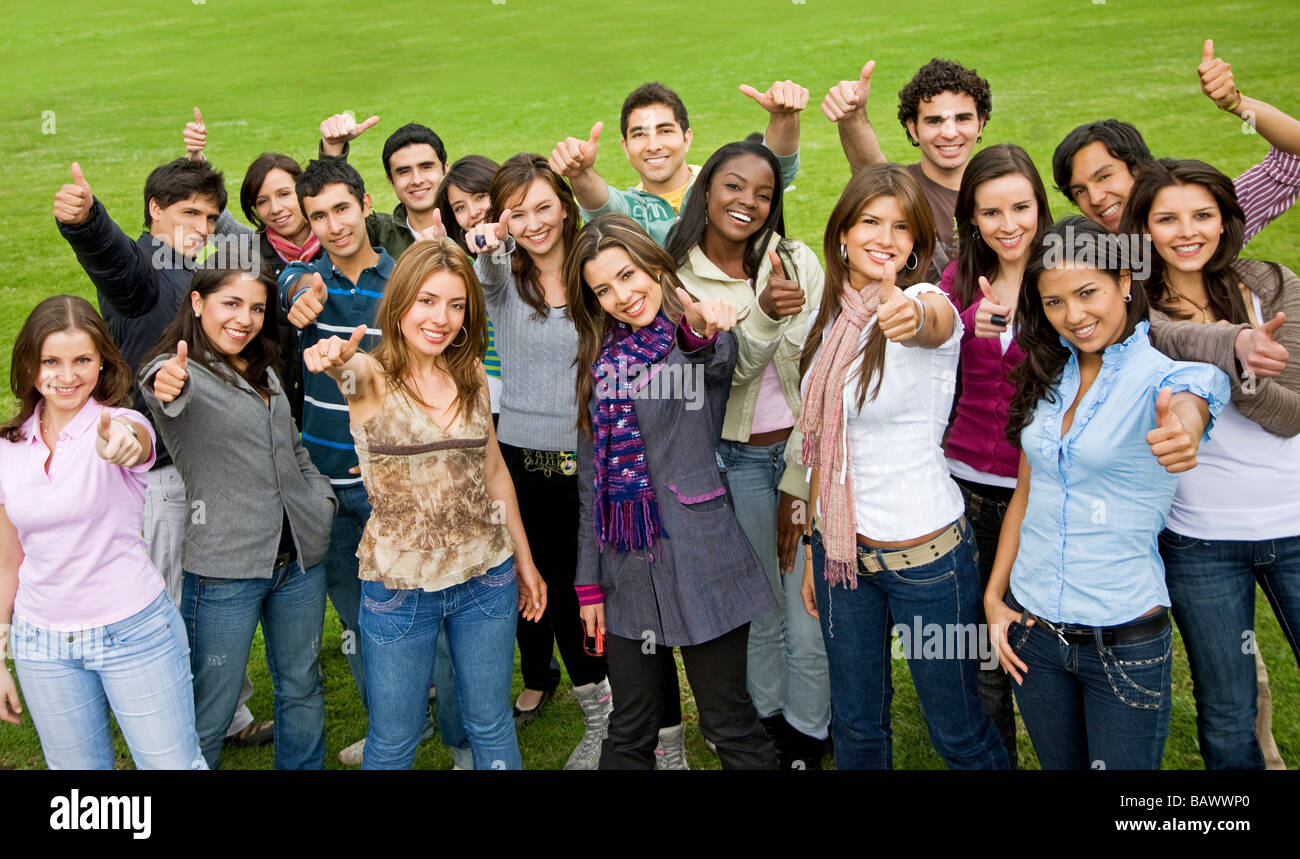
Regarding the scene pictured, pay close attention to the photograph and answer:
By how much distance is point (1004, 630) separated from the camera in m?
4.09

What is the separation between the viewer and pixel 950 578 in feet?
13.5

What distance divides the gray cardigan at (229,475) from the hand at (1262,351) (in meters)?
3.82

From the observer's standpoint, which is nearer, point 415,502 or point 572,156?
point 415,502

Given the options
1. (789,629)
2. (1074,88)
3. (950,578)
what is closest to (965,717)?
(950,578)

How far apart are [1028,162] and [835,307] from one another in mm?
1140

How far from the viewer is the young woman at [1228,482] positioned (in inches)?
160

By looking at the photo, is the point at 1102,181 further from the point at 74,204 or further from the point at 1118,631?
the point at 74,204

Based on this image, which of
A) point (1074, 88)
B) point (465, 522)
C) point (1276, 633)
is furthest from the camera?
point (1074, 88)

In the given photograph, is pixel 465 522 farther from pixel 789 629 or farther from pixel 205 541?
pixel 789 629

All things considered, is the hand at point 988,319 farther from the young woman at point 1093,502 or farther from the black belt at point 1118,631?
the black belt at point 1118,631

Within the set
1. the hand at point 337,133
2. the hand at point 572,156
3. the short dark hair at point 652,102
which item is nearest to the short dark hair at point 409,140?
the hand at point 337,133

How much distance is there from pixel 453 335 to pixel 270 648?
5.53ft

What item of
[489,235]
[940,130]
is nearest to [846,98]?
[940,130]

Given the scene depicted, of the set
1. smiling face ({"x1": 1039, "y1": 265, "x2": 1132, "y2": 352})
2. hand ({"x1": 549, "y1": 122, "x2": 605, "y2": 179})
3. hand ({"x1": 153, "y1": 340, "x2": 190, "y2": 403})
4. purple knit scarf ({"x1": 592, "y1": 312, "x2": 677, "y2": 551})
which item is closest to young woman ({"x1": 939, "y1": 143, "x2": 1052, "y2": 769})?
smiling face ({"x1": 1039, "y1": 265, "x2": 1132, "y2": 352})
